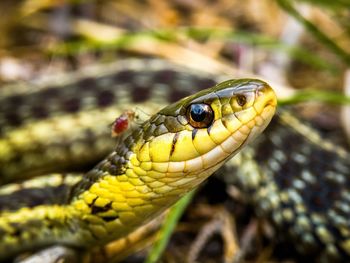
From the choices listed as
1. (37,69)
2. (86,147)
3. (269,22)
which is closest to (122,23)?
(37,69)

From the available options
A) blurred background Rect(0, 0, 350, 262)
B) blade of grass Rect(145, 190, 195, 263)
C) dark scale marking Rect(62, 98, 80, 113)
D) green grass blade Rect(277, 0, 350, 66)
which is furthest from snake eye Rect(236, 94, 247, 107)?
dark scale marking Rect(62, 98, 80, 113)

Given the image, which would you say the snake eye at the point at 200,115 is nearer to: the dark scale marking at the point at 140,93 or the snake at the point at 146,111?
the snake at the point at 146,111

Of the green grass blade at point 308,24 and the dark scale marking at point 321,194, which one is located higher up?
the green grass blade at point 308,24

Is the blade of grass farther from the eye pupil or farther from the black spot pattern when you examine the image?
the black spot pattern

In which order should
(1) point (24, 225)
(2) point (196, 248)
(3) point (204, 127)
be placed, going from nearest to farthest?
(3) point (204, 127) < (1) point (24, 225) < (2) point (196, 248)

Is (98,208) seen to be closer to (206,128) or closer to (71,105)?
(206,128)

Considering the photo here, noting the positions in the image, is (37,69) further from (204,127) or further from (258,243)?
(204,127)

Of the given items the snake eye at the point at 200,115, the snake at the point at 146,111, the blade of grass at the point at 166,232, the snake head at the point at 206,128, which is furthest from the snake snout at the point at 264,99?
the snake at the point at 146,111
